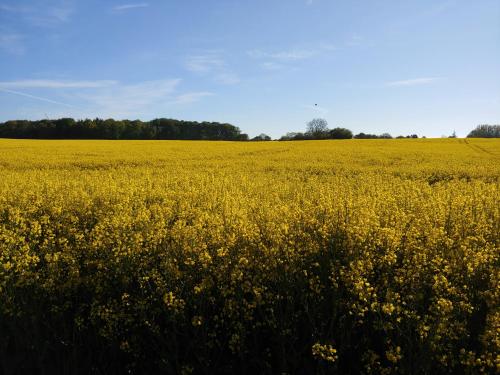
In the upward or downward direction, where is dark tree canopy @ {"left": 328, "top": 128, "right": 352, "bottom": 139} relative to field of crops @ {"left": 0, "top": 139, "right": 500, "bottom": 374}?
upward

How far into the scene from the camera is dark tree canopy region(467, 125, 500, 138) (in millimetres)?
76894

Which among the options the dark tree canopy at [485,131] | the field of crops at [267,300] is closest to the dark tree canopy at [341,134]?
the dark tree canopy at [485,131]

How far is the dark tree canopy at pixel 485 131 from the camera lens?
252 feet

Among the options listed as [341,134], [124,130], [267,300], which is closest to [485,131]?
[341,134]

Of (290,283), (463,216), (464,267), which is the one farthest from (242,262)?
(463,216)

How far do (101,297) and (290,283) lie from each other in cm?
213

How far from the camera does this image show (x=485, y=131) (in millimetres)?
80375

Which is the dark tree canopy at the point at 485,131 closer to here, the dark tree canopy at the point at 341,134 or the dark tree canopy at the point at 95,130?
the dark tree canopy at the point at 341,134

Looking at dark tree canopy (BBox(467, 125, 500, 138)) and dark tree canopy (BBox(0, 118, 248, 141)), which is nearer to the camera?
dark tree canopy (BBox(0, 118, 248, 141))

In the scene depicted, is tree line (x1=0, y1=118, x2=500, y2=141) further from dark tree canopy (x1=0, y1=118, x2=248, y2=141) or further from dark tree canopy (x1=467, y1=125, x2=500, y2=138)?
dark tree canopy (x1=467, y1=125, x2=500, y2=138)

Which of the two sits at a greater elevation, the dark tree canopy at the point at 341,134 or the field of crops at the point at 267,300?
the dark tree canopy at the point at 341,134

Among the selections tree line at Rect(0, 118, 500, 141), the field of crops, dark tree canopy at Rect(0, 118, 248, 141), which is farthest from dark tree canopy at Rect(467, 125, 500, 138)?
the field of crops

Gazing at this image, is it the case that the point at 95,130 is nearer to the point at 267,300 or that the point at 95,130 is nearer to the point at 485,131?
the point at 267,300

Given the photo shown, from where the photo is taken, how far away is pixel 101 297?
172 inches
